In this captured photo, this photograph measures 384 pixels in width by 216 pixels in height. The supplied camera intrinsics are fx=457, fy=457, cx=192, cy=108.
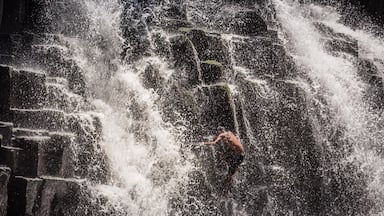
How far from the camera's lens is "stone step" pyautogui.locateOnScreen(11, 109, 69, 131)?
31.9ft

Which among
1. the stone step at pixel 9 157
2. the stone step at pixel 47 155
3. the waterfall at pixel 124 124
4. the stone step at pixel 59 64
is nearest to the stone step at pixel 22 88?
the stone step at pixel 59 64

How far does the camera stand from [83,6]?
43.5ft

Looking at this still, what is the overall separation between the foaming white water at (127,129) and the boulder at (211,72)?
95 centimetres

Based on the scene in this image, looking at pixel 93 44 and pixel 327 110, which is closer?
pixel 93 44

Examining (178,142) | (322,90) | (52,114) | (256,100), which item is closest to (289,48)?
(322,90)

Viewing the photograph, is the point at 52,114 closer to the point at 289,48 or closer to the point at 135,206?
the point at 135,206

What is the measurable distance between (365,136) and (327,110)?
57.2 inches

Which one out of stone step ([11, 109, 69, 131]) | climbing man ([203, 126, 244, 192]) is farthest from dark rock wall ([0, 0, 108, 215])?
climbing man ([203, 126, 244, 192])

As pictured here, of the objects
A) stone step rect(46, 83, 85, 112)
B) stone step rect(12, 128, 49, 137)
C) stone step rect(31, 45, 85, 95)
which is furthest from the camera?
stone step rect(31, 45, 85, 95)

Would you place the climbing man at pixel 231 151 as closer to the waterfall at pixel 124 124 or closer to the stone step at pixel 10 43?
the waterfall at pixel 124 124

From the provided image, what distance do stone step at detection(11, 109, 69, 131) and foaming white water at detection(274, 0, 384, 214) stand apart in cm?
703

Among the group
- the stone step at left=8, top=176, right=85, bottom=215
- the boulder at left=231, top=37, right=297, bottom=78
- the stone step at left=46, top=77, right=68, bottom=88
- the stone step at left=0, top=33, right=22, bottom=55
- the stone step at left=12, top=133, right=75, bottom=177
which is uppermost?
the boulder at left=231, top=37, right=297, bottom=78

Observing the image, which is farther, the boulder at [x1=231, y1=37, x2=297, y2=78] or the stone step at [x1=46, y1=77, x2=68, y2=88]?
the boulder at [x1=231, y1=37, x2=297, y2=78]

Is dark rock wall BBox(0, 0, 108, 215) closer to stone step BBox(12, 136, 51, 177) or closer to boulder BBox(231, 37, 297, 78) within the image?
stone step BBox(12, 136, 51, 177)
